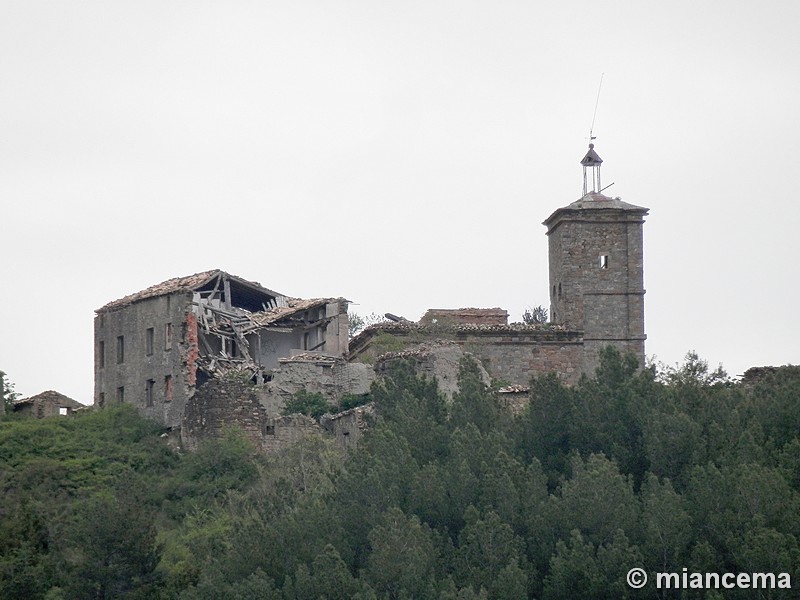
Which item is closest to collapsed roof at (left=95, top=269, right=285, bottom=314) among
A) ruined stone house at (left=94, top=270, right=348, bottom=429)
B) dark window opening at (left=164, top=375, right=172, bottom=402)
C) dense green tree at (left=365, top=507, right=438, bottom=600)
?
ruined stone house at (left=94, top=270, right=348, bottom=429)

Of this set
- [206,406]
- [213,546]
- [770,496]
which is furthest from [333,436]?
[770,496]

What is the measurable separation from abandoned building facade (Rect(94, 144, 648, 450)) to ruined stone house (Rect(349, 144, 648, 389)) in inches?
0.8

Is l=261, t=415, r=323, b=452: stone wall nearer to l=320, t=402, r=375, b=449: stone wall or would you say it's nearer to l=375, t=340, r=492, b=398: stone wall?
l=320, t=402, r=375, b=449: stone wall

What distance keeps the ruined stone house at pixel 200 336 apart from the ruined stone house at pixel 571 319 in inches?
50.1

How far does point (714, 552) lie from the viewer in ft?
105

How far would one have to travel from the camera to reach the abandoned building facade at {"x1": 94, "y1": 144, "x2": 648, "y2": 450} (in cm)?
4369

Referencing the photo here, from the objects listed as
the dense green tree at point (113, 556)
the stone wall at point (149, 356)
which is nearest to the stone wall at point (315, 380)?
the stone wall at point (149, 356)

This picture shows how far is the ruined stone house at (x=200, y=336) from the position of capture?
44812 millimetres

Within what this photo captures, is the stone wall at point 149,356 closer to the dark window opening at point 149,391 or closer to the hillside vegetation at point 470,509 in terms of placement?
the dark window opening at point 149,391

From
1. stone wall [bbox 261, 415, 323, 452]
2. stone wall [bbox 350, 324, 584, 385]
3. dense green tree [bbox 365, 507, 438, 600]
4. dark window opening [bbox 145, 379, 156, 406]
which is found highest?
stone wall [bbox 350, 324, 584, 385]

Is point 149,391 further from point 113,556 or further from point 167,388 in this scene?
point 113,556

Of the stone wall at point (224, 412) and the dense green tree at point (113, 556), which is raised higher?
the stone wall at point (224, 412)

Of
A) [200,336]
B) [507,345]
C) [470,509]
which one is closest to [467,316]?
[507,345]

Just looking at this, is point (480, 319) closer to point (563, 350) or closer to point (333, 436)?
point (563, 350)
